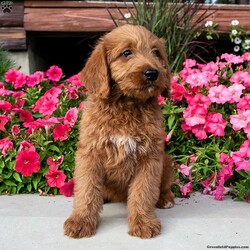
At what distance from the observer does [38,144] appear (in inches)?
164

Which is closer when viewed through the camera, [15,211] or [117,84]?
[117,84]

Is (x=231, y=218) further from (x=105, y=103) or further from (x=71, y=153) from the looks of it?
(x=71, y=153)

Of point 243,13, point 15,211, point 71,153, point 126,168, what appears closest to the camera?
point 126,168

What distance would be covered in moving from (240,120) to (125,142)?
146 cm

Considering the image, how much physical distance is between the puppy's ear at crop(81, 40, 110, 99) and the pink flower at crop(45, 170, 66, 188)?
40.7 inches

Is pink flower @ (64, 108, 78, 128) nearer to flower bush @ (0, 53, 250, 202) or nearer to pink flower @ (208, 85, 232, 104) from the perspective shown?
flower bush @ (0, 53, 250, 202)

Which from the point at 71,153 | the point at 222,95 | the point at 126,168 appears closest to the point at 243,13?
the point at 222,95

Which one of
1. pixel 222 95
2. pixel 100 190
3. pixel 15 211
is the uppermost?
pixel 222 95

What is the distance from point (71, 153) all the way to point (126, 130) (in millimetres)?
1159

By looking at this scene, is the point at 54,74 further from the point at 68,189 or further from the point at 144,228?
the point at 144,228

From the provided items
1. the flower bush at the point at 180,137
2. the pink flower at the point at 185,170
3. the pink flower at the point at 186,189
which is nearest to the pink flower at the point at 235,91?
the flower bush at the point at 180,137

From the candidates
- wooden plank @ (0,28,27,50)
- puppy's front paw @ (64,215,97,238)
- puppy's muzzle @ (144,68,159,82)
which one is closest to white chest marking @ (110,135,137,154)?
puppy's muzzle @ (144,68,159,82)

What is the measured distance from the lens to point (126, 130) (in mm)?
3236

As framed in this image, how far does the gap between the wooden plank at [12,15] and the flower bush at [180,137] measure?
1.89 metres
